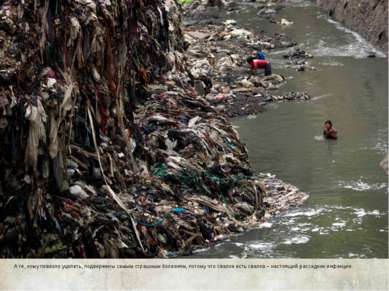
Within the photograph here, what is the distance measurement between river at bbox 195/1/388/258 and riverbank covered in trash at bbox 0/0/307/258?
1.54ft

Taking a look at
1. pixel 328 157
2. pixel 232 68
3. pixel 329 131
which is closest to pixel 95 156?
pixel 328 157

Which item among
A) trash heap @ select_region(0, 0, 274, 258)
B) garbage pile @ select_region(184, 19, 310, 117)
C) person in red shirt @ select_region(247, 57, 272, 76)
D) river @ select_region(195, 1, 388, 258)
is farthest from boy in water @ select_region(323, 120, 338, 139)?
person in red shirt @ select_region(247, 57, 272, 76)

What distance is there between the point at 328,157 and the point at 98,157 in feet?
19.6

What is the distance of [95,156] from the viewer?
8.80 m

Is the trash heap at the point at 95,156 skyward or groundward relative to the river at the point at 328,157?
skyward

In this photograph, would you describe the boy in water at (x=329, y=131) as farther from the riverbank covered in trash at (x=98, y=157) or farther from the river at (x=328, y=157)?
the riverbank covered in trash at (x=98, y=157)

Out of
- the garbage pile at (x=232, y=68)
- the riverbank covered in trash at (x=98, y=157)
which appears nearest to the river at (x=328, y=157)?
the riverbank covered in trash at (x=98, y=157)

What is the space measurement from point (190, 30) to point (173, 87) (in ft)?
49.2

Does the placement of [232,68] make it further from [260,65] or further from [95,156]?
[95,156]

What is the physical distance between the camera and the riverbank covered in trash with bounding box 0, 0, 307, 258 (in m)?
7.71

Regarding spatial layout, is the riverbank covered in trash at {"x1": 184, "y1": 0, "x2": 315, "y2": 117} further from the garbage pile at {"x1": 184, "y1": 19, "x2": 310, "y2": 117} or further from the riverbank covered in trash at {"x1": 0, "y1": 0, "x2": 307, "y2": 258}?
the riverbank covered in trash at {"x1": 0, "y1": 0, "x2": 307, "y2": 258}

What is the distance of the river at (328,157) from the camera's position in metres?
9.27

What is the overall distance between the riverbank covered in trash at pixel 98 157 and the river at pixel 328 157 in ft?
1.54

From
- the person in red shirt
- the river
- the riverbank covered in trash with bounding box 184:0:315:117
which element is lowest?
the riverbank covered in trash with bounding box 184:0:315:117
